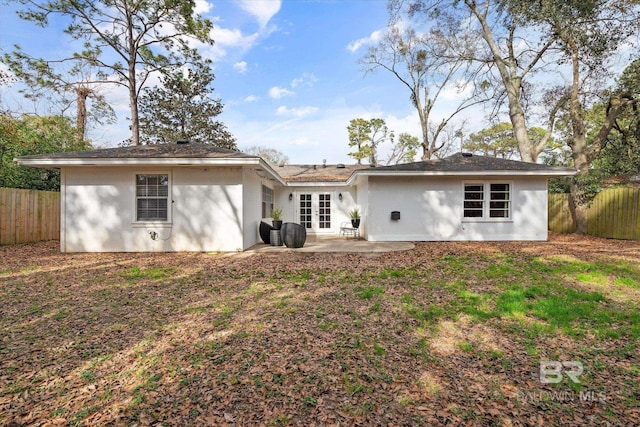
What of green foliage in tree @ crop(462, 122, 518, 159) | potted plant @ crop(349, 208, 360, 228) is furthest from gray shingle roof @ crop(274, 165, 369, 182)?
green foliage in tree @ crop(462, 122, 518, 159)

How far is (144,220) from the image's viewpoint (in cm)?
A: 841

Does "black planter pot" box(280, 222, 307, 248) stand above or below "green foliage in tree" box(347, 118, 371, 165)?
below

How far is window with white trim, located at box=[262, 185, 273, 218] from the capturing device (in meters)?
11.4

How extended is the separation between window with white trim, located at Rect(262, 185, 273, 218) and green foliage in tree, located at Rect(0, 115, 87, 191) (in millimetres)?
9306

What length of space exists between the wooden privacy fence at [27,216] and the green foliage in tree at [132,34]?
5.86m

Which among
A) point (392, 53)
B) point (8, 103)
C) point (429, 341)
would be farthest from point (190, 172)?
point (392, 53)

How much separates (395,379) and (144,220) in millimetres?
8276

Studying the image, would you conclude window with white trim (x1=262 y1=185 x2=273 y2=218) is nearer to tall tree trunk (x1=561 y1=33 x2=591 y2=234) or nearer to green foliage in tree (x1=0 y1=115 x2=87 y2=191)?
green foliage in tree (x1=0 y1=115 x2=87 y2=191)

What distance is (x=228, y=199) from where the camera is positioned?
835 centimetres

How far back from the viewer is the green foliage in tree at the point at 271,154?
35562 mm

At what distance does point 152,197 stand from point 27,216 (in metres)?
5.03

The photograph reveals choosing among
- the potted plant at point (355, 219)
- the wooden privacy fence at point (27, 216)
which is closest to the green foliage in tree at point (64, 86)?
the wooden privacy fence at point (27, 216)

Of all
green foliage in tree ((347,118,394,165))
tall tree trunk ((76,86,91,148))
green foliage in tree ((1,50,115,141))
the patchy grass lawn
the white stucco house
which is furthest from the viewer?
green foliage in tree ((347,118,394,165))

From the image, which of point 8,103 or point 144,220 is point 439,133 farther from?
point 8,103
